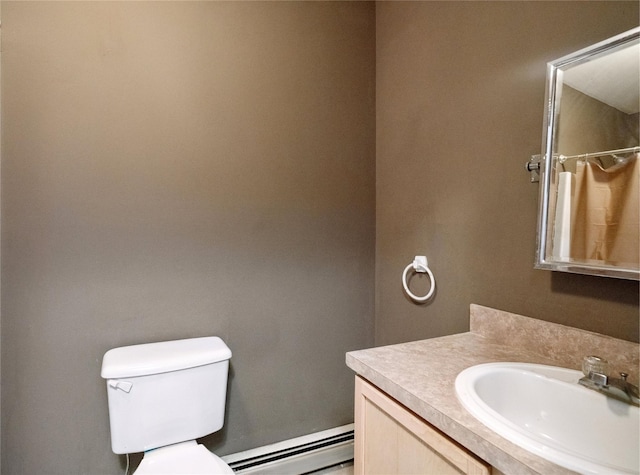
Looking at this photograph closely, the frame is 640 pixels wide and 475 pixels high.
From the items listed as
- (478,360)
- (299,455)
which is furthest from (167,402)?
(478,360)

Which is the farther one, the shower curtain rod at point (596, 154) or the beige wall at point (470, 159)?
the beige wall at point (470, 159)

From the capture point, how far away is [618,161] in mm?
884

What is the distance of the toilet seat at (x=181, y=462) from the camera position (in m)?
1.12

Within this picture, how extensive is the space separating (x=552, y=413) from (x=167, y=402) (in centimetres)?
119

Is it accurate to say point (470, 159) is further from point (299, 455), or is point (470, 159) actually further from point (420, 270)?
point (299, 455)

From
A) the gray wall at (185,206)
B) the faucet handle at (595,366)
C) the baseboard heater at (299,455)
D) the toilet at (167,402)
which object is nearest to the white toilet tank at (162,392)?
the toilet at (167,402)

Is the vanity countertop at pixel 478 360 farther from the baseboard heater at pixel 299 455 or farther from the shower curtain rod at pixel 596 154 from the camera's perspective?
the baseboard heater at pixel 299 455

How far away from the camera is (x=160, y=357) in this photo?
49.7 inches

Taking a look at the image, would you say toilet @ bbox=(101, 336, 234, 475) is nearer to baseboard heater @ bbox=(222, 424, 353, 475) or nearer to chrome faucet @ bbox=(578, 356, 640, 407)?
baseboard heater @ bbox=(222, 424, 353, 475)

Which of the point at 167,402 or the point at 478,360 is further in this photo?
the point at 167,402

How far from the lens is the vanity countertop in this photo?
2.07 feet

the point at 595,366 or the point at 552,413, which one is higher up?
the point at 595,366

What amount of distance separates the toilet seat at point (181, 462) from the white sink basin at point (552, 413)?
85 centimetres

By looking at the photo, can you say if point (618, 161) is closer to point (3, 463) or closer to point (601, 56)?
point (601, 56)
